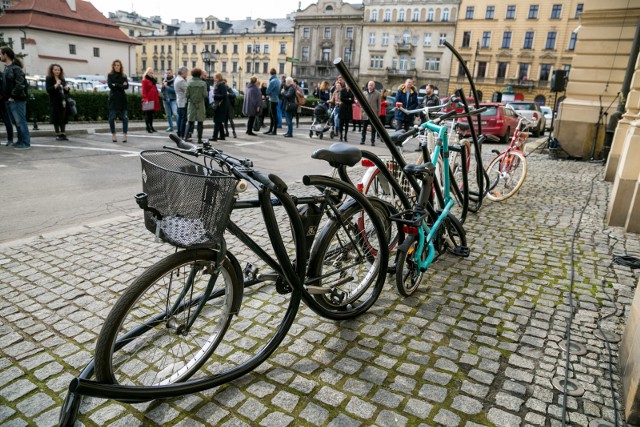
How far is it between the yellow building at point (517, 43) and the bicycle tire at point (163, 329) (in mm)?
59093

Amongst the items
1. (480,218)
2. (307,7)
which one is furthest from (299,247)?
(307,7)

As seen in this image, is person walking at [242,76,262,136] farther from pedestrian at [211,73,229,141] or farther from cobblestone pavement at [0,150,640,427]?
cobblestone pavement at [0,150,640,427]

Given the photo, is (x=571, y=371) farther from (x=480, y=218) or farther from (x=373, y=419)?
(x=480, y=218)

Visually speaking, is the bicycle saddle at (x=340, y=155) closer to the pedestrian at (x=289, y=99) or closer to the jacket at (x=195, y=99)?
the jacket at (x=195, y=99)

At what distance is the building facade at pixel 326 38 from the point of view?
7338cm

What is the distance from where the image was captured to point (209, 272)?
227 centimetres

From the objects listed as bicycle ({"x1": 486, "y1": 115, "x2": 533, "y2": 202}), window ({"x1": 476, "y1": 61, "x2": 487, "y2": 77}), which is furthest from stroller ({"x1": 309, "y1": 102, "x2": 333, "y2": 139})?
window ({"x1": 476, "y1": 61, "x2": 487, "y2": 77})

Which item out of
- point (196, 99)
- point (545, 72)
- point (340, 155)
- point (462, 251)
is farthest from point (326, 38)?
point (340, 155)

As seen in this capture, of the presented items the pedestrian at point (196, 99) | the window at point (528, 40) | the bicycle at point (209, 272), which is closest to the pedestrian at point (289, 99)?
the pedestrian at point (196, 99)

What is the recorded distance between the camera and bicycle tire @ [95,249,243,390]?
2.01 meters

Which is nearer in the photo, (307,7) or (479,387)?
(479,387)

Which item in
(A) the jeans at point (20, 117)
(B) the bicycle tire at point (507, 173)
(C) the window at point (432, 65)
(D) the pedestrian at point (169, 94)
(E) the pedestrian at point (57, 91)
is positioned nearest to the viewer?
(B) the bicycle tire at point (507, 173)

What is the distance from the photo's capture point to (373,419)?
2275mm

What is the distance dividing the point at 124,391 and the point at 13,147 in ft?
32.1
